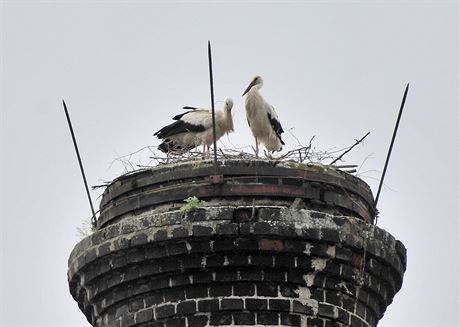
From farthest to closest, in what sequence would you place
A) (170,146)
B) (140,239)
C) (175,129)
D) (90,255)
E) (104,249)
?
(175,129), (170,146), (90,255), (104,249), (140,239)

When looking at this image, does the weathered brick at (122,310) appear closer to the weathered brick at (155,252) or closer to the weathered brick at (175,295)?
the weathered brick at (175,295)

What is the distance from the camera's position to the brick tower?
16672 millimetres

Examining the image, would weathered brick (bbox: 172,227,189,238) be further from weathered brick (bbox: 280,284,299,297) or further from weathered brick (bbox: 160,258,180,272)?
weathered brick (bbox: 280,284,299,297)

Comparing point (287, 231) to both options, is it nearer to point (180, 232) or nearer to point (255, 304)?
point (255, 304)

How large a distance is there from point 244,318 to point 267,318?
219 mm

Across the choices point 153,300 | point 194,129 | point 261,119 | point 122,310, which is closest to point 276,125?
point 261,119

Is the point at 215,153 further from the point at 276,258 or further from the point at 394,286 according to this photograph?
the point at 394,286

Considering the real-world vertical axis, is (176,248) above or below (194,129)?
below

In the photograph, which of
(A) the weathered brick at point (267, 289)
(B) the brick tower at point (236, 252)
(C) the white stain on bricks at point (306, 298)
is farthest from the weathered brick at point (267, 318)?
(C) the white stain on bricks at point (306, 298)

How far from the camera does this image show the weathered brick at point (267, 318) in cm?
1659

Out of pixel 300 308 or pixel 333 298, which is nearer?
pixel 300 308

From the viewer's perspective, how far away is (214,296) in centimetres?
1667

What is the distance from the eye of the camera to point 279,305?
16.7 m

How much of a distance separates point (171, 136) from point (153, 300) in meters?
6.27
